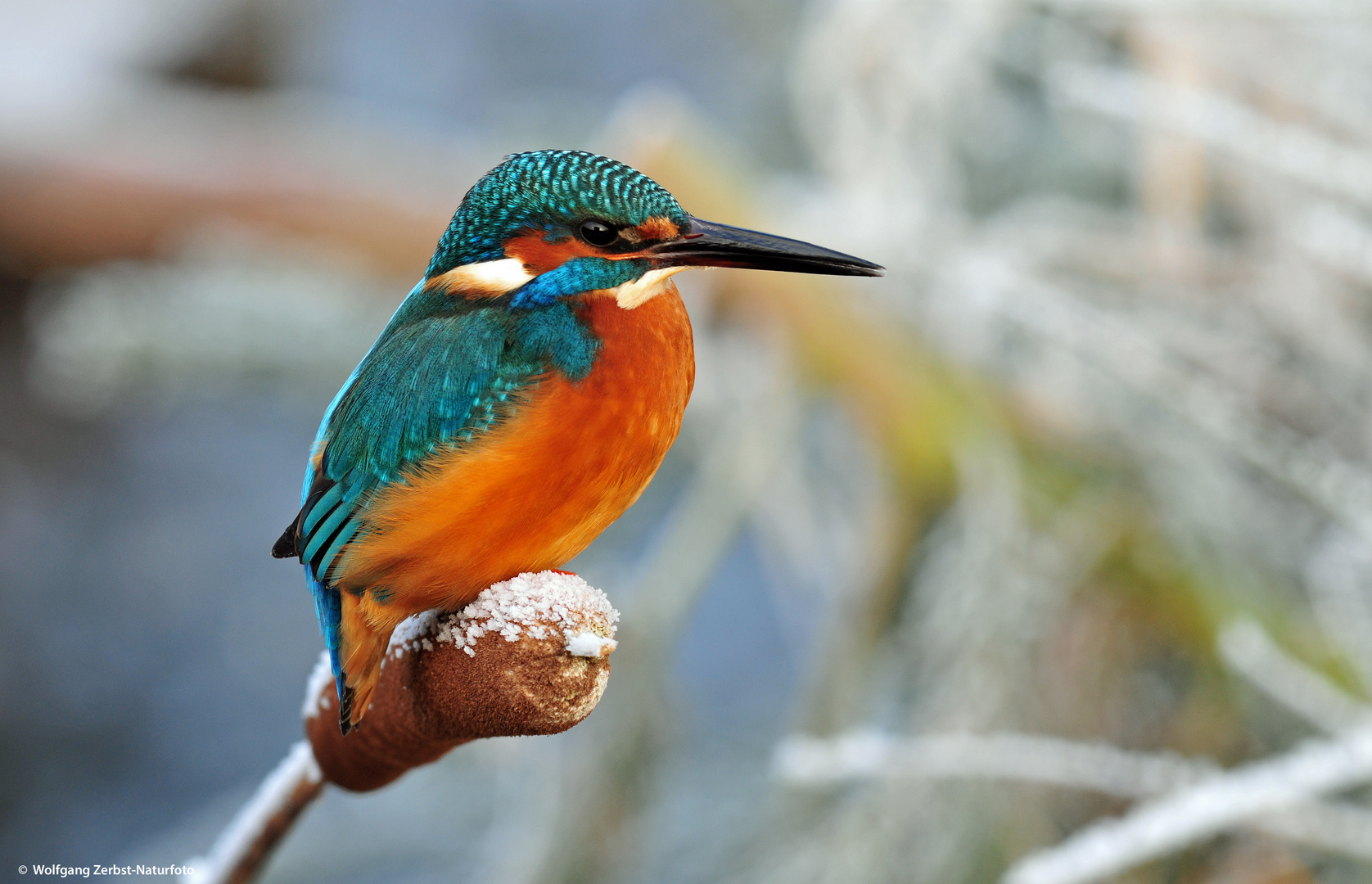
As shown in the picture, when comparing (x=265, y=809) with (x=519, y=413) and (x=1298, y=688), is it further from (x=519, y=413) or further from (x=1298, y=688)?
(x=1298, y=688)

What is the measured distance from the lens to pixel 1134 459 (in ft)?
→ 3.55

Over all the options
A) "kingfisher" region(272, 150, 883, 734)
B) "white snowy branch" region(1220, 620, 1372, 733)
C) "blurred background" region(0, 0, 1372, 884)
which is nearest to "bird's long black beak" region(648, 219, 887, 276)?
"kingfisher" region(272, 150, 883, 734)

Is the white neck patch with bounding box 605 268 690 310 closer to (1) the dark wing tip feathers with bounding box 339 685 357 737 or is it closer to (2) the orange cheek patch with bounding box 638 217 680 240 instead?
(2) the orange cheek patch with bounding box 638 217 680 240

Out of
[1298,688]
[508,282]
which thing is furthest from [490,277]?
[1298,688]

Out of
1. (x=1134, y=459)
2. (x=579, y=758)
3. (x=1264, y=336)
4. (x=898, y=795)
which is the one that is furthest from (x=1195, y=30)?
(x=579, y=758)

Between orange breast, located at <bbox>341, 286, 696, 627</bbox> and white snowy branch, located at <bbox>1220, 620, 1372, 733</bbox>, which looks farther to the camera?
white snowy branch, located at <bbox>1220, 620, 1372, 733</bbox>

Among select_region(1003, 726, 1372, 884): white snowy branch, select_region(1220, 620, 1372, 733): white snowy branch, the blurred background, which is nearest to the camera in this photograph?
select_region(1003, 726, 1372, 884): white snowy branch

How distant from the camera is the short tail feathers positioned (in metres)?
0.32

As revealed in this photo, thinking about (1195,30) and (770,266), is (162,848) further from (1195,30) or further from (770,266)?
(1195,30)

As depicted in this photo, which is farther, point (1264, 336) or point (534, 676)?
point (1264, 336)

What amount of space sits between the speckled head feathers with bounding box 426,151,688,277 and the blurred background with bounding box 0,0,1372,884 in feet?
1.35

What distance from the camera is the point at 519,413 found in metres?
0.34

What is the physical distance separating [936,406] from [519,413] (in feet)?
2.64

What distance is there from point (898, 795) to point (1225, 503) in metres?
0.48
